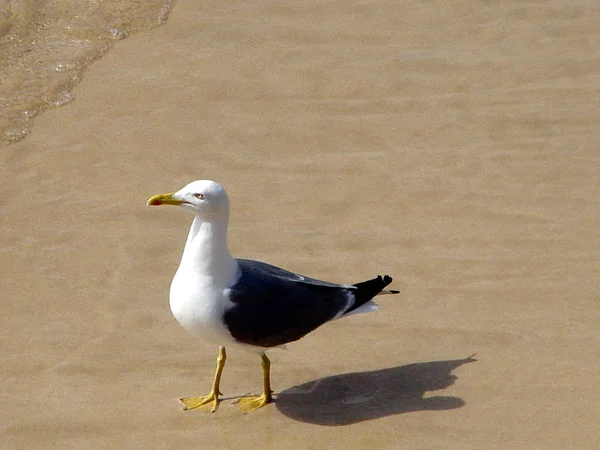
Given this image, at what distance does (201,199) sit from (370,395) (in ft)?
4.34

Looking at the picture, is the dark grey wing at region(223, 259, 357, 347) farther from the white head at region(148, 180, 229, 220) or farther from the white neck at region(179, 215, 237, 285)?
the white head at region(148, 180, 229, 220)

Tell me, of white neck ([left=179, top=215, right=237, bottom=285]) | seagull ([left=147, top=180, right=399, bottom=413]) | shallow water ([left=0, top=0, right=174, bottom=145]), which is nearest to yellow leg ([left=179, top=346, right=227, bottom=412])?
seagull ([left=147, top=180, right=399, bottom=413])

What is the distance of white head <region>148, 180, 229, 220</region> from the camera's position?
4812 mm

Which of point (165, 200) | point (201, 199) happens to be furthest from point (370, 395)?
point (165, 200)

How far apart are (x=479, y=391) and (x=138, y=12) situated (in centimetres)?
650

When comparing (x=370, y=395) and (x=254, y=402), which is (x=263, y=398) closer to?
(x=254, y=402)

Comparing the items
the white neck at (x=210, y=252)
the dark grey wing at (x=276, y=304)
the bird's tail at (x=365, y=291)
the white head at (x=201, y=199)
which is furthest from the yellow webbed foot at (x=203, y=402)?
the white head at (x=201, y=199)

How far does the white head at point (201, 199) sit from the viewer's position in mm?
4812

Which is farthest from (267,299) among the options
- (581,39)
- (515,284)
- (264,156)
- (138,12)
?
(138,12)

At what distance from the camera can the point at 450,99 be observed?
8.37 meters

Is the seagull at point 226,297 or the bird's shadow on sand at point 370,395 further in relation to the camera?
the bird's shadow on sand at point 370,395

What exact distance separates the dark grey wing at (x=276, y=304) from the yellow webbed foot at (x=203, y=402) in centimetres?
42

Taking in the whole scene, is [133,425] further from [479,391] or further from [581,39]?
[581,39]

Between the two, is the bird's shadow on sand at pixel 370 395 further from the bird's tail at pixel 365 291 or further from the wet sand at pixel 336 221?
the bird's tail at pixel 365 291
